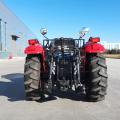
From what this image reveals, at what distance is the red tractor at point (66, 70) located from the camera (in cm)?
880

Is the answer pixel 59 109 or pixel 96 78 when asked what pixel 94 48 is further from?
pixel 59 109

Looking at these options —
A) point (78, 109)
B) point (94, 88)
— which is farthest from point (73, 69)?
point (78, 109)

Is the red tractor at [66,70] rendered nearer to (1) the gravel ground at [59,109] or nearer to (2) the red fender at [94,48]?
(2) the red fender at [94,48]

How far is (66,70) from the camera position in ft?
29.5

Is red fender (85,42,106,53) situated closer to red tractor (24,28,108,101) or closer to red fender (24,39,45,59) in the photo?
red tractor (24,28,108,101)

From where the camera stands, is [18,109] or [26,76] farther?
Result: [26,76]

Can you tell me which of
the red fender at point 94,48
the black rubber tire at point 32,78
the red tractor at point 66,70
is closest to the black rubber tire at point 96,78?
the red tractor at point 66,70

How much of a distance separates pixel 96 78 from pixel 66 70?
0.82 metres

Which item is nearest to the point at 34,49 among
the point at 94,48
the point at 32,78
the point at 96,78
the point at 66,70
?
the point at 32,78

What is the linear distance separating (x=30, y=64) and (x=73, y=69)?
1149mm

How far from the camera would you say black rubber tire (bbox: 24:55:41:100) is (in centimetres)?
888

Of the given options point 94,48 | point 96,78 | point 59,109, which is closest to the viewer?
point 59,109

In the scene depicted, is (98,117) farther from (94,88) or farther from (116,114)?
(94,88)

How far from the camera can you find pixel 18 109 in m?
8.01
